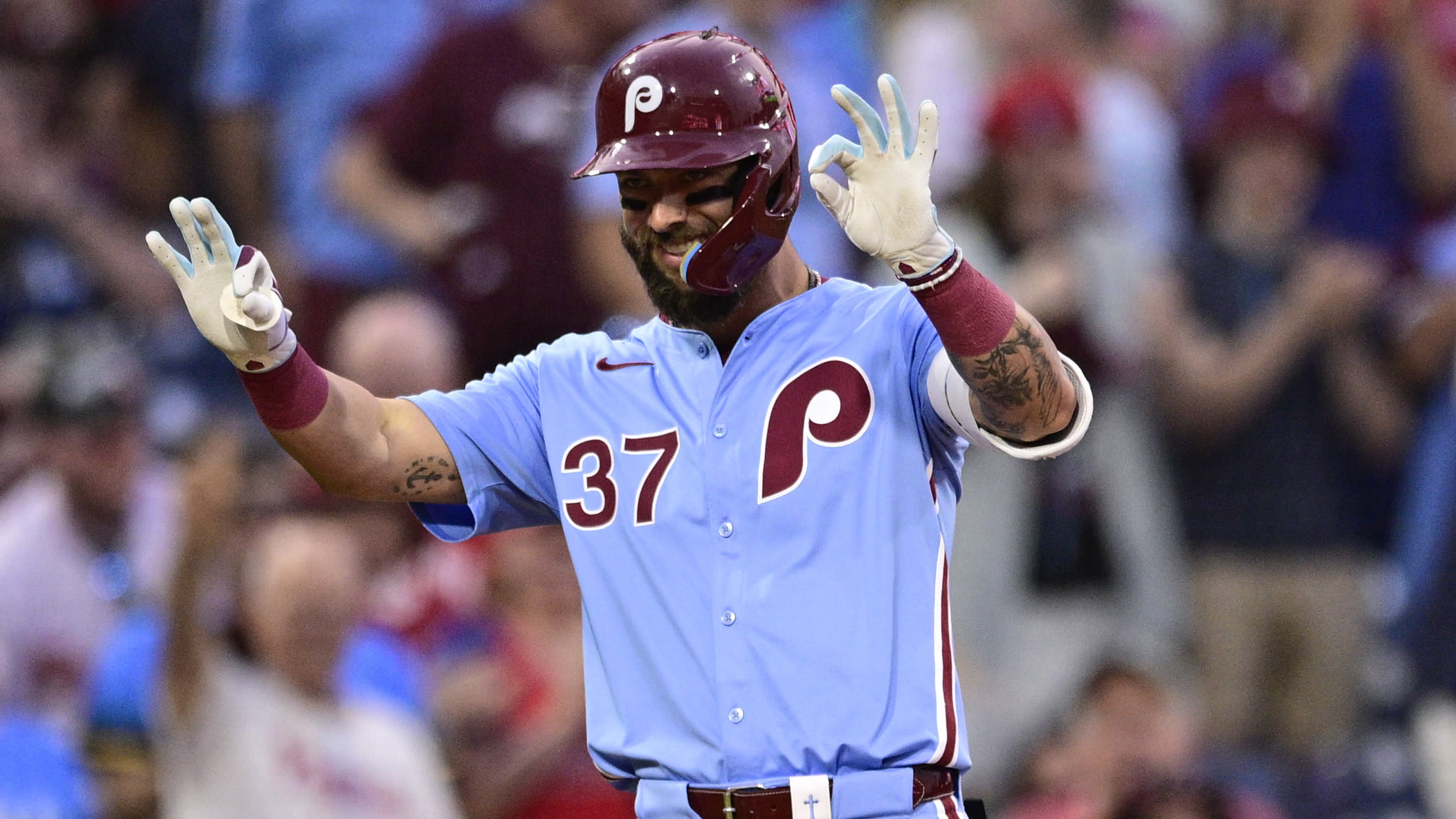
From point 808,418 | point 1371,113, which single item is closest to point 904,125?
point 808,418

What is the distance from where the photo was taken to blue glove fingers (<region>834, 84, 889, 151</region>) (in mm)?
3498

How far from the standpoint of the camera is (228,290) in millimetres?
3703

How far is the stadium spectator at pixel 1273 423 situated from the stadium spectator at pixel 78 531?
395 cm

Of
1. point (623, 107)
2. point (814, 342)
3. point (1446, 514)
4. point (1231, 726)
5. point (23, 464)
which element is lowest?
point (1231, 726)

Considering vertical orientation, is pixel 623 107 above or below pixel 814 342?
above

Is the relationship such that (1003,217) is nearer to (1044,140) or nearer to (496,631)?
(1044,140)

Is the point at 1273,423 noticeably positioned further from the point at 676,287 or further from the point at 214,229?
the point at 214,229

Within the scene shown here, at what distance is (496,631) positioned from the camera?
6.61 metres

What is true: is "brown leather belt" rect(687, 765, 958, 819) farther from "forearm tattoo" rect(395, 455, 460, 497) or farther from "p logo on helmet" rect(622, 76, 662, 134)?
"p logo on helmet" rect(622, 76, 662, 134)

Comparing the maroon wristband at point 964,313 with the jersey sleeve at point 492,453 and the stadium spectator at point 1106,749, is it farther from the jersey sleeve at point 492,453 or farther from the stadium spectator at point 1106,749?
the stadium spectator at point 1106,749

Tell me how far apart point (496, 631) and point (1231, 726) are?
2958 millimetres

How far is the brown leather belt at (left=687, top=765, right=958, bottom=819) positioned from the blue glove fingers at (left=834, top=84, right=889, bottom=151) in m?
1.16

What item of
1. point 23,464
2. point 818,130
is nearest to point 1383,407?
point 818,130

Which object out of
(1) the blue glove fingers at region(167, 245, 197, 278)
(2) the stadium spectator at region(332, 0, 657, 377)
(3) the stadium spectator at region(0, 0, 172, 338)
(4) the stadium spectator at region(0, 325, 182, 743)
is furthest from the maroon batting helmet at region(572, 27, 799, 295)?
(3) the stadium spectator at region(0, 0, 172, 338)
